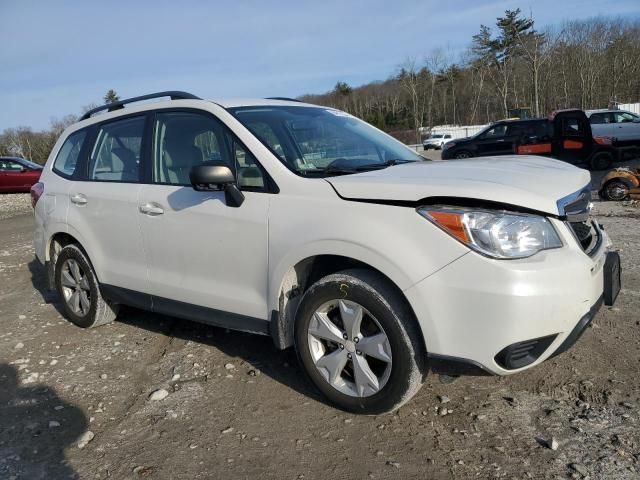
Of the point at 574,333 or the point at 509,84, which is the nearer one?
the point at 574,333

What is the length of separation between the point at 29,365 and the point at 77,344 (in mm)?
425

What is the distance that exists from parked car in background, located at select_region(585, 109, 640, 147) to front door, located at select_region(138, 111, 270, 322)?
1812 centimetres

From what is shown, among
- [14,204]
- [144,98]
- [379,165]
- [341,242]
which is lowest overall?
[14,204]

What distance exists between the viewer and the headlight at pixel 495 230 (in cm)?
245

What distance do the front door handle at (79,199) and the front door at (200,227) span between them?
83cm

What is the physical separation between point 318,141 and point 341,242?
1028 mm

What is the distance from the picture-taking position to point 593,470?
94.4 inches

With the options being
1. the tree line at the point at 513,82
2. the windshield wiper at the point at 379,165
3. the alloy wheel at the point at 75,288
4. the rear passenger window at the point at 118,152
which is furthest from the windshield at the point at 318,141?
the tree line at the point at 513,82

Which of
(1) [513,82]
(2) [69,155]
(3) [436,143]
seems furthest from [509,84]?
(2) [69,155]

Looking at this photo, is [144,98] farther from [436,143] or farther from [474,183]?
[436,143]

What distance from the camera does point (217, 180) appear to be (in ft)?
Result: 9.97

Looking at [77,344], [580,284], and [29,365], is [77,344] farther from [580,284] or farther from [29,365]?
[580,284]

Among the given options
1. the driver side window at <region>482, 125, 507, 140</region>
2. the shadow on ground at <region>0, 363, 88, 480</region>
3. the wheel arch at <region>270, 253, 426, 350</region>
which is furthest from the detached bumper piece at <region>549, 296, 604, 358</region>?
the driver side window at <region>482, 125, 507, 140</region>

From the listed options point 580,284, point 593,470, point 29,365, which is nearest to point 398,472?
point 593,470
